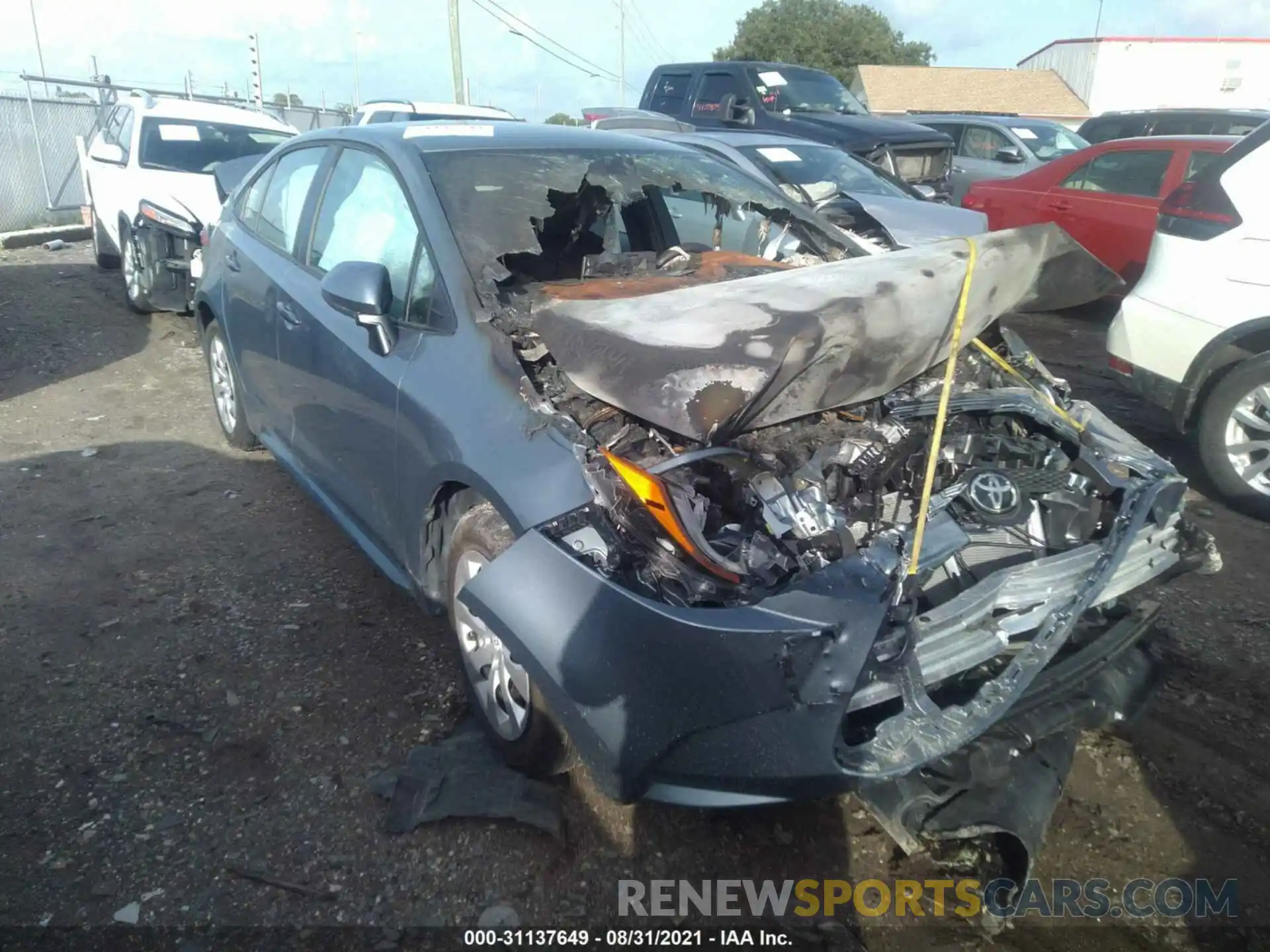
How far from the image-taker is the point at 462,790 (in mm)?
2705

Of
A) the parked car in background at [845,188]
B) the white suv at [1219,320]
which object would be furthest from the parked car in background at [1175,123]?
the white suv at [1219,320]

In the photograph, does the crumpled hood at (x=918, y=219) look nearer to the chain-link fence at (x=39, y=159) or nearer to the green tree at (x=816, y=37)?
the chain-link fence at (x=39, y=159)

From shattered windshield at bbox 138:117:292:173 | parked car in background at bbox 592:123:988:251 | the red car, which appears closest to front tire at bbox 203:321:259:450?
parked car in background at bbox 592:123:988:251

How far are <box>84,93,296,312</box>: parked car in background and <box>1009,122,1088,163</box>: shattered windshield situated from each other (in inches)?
375

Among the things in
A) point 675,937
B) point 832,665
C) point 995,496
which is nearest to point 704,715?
point 832,665

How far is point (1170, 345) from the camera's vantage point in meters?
4.69

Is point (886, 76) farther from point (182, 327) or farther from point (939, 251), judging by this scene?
point (939, 251)

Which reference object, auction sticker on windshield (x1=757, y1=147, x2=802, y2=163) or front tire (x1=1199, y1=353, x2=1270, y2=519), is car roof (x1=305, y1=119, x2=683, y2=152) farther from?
auction sticker on windshield (x1=757, y1=147, x2=802, y2=163)

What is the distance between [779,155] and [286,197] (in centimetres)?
482

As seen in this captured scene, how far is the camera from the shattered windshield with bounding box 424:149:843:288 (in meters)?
3.19

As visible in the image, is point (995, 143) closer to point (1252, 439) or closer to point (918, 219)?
point (918, 219)

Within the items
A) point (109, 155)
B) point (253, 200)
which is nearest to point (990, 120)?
point (109, 155)

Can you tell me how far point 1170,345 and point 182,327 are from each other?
7556 millimetres

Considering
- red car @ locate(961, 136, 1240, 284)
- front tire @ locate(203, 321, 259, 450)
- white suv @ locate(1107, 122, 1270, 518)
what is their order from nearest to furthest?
white suv @ locate(1107, 122, 1270, 518)
front tire @ locate(203, 321, 259, 450)
red car @ locate(961, 136, 1240, 284)
